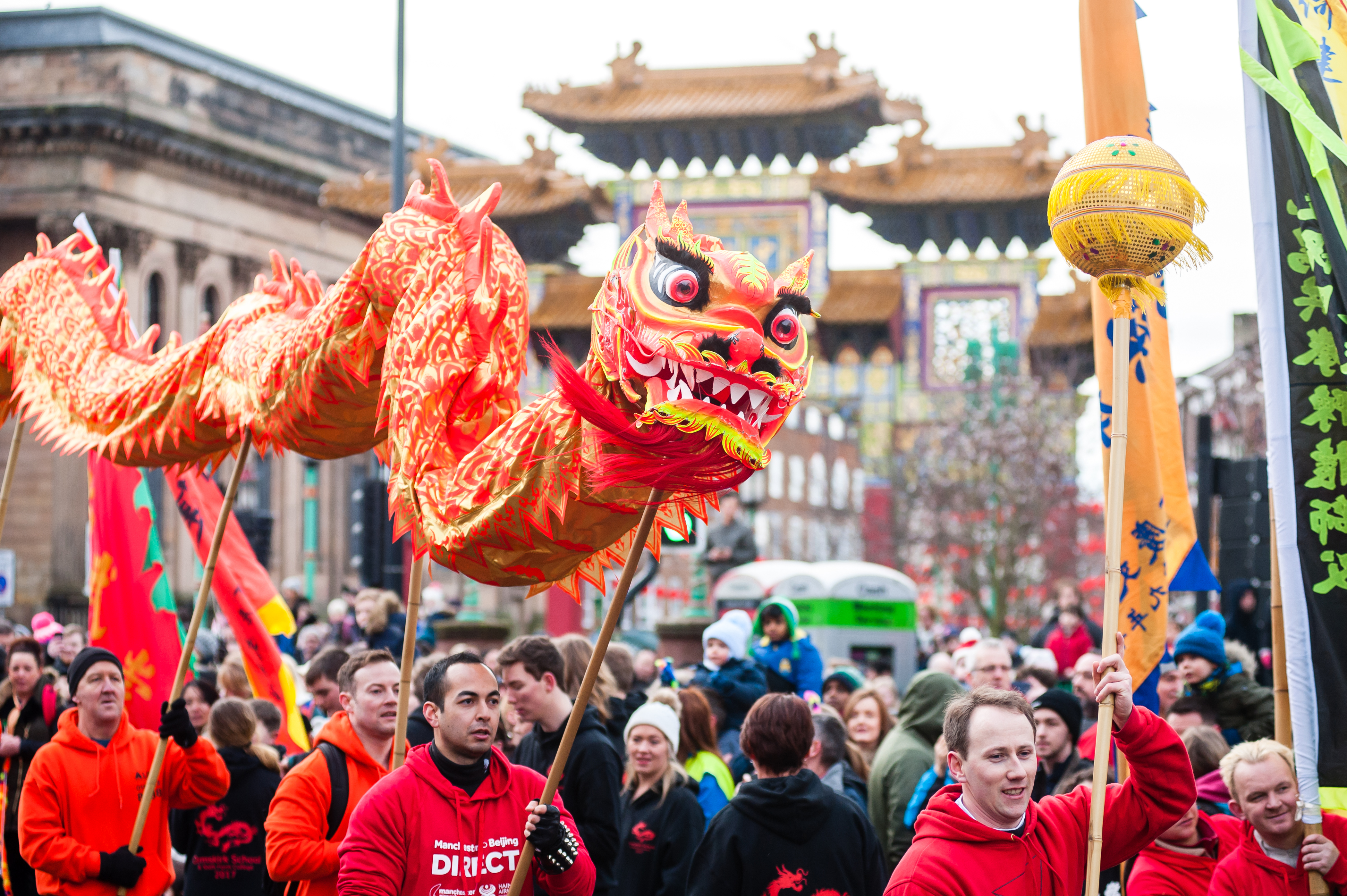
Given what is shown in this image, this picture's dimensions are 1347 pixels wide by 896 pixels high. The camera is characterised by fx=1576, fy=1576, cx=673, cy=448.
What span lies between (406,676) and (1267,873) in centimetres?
246

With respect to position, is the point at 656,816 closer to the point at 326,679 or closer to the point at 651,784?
the point at 651,784

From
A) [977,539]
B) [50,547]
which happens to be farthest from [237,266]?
[977,539]

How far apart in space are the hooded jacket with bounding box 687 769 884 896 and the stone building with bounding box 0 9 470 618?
82.6ft

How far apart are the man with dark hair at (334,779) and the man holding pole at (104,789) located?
73 cm

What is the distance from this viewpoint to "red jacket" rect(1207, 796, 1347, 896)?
4.22m

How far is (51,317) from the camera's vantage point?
20.1 feet

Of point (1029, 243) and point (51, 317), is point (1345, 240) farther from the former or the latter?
point (1029, 243)

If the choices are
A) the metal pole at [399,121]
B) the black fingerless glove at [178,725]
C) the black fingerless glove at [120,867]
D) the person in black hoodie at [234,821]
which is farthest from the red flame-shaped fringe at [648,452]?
the metal pole at [399,121]

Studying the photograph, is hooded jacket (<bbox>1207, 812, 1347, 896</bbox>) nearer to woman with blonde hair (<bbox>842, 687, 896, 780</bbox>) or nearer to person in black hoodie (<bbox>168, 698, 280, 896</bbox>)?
woman with blonde hair (<bbox>842, 687, 896, 780</bbox>)

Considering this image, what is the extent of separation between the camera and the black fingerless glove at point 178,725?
5238 mm

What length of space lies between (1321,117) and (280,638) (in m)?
11.7

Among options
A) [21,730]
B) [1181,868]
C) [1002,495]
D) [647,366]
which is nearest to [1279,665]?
[1181,868]

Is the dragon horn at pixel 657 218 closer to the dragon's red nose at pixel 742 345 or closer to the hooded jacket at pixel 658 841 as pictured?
the dragon's red nose at pixel 742 345

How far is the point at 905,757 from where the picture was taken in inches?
243
